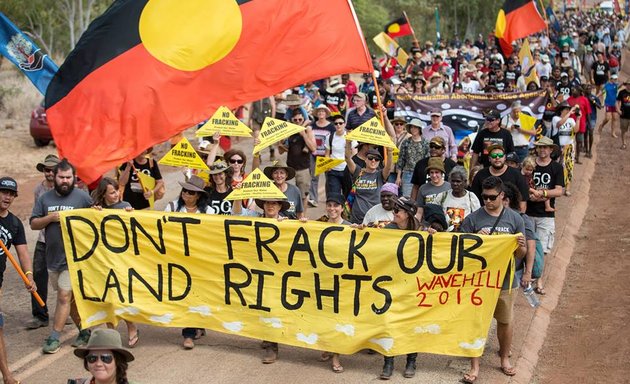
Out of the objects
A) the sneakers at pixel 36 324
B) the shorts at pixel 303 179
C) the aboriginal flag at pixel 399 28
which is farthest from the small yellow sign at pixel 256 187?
the aboriginal flag at pixel 399 28

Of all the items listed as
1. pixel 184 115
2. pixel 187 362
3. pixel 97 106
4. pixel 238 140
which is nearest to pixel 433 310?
pixel 187 362

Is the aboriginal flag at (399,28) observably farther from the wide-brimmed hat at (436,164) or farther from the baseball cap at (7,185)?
the baseball cap at (7,185)

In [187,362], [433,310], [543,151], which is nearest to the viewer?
[433,310]

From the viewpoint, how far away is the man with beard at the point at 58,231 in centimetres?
954

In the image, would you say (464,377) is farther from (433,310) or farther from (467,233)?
(467,233)

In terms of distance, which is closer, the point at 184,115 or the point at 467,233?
the point at 467,233

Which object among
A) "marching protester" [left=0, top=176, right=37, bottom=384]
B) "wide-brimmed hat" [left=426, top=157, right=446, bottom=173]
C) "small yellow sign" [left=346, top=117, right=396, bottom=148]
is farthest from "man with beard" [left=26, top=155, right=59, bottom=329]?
"wide-brimmed hat" [left=426, top=157, right=446, bottom=173]

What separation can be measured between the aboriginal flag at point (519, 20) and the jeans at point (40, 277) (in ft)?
47.7

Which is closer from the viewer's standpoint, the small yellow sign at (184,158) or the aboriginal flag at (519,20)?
the small yellow sign at (184,158)

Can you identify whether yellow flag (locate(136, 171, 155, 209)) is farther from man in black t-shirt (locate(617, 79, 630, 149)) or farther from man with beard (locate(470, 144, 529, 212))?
man in black t-shirt (locate(617, 79, 630, 149))

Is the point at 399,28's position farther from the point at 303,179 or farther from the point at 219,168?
the point at 219,168

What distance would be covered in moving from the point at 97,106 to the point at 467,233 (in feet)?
12.1

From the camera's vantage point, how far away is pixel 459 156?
14992mm

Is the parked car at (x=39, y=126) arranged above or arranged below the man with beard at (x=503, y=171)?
below
